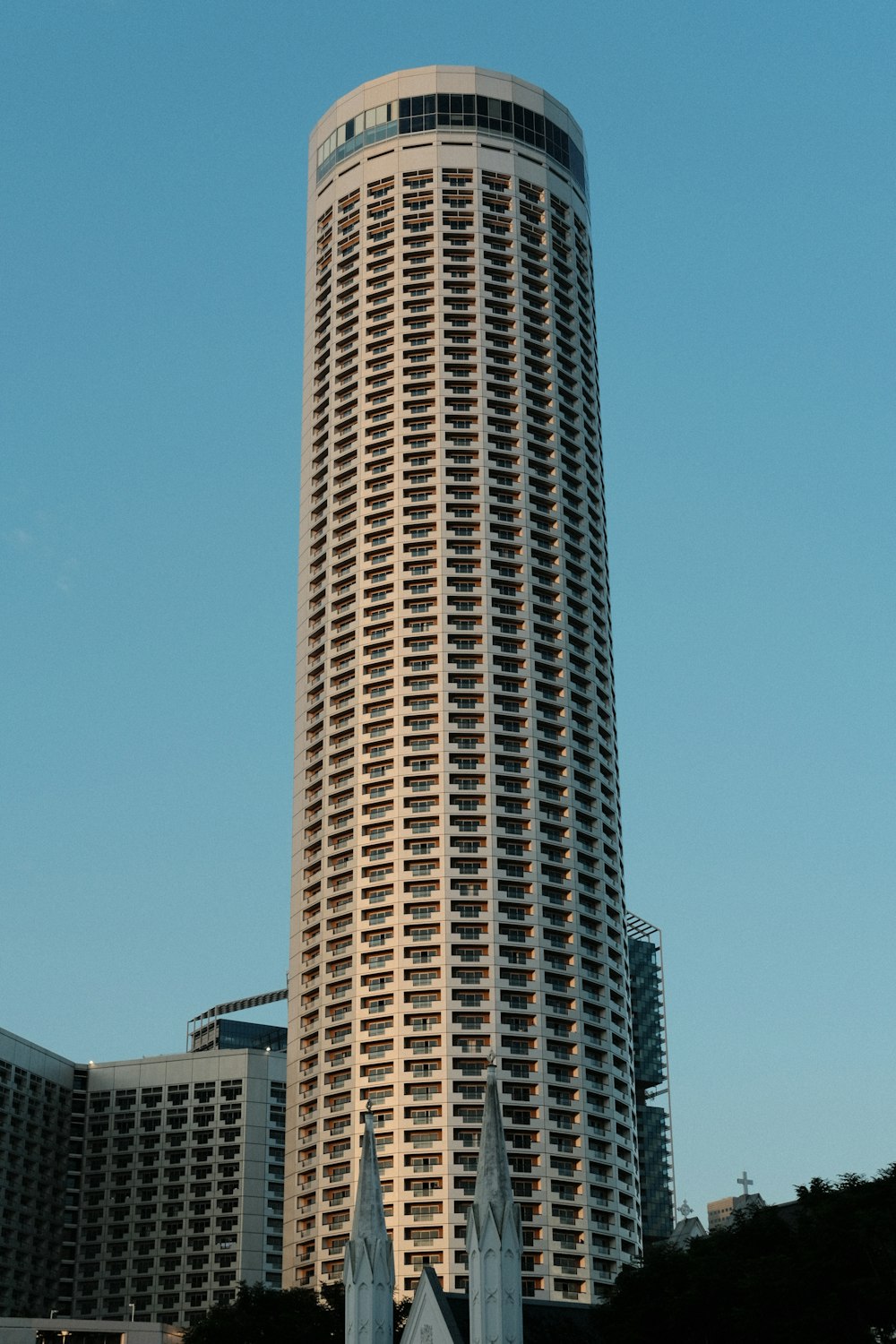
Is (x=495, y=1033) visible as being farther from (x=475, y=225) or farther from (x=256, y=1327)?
(x=475, y=225)

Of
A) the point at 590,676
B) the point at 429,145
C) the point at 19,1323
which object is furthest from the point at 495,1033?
the point at 429,145

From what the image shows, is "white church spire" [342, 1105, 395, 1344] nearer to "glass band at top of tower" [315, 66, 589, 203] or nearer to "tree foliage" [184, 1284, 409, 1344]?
"tree foliage" [184, 1284, 409, 1344]

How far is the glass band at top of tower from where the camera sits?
577ft

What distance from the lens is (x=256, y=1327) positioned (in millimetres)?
119750

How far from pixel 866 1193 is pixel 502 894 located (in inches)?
2411

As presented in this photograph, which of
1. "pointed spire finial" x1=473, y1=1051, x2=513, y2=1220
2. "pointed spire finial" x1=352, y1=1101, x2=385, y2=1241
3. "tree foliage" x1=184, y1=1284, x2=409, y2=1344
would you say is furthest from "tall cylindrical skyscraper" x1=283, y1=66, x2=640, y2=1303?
"pointed spire finial" x1=473, y1=1051, x2=513, y2=1220

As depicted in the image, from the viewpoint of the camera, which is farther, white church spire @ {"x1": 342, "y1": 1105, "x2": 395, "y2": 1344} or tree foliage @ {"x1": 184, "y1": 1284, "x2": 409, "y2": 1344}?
tree foliage @ {"x1": 184, "y1": 1284, "x2": 409, "y2": 1344}

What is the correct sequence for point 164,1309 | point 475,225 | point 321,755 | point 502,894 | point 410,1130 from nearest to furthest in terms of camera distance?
point 410,1130 → point 502,894 → point 321,755 → point 475,225 → point 164,1309

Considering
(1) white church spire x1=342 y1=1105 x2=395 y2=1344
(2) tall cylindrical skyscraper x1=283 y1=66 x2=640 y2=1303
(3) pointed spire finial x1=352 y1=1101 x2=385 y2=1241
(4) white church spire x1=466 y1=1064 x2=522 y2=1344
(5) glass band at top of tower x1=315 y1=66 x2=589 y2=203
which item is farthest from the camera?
(5) glass band at top of tower x1=315 y1=66 x2=589 y2=203

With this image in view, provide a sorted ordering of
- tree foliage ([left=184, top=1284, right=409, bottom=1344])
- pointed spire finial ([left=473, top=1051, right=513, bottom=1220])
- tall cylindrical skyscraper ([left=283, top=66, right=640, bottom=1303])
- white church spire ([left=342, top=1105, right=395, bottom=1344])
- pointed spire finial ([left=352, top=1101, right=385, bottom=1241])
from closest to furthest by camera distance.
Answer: pointed spire finial ([left=473, top=1051, right=513, bottom=1220]), white church spire ([left=342, top=1105, right=395, bottom=1344]), pointed spire finial ([left=352, top=1101, right=385, bottom=1241]), tree foliage ([left=184, top=1284, right=409, bottom=1344]), tall cylindrical skyscraper ([left=283, top=66, right=640, bottom=1303])

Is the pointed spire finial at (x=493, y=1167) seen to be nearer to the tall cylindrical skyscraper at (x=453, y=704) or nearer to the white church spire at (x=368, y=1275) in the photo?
the white church spire at (x=368, y=1275)

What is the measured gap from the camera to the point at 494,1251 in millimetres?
89562

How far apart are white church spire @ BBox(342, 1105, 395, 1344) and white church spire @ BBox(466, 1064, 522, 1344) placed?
8.37 m

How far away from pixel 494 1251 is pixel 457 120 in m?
119
